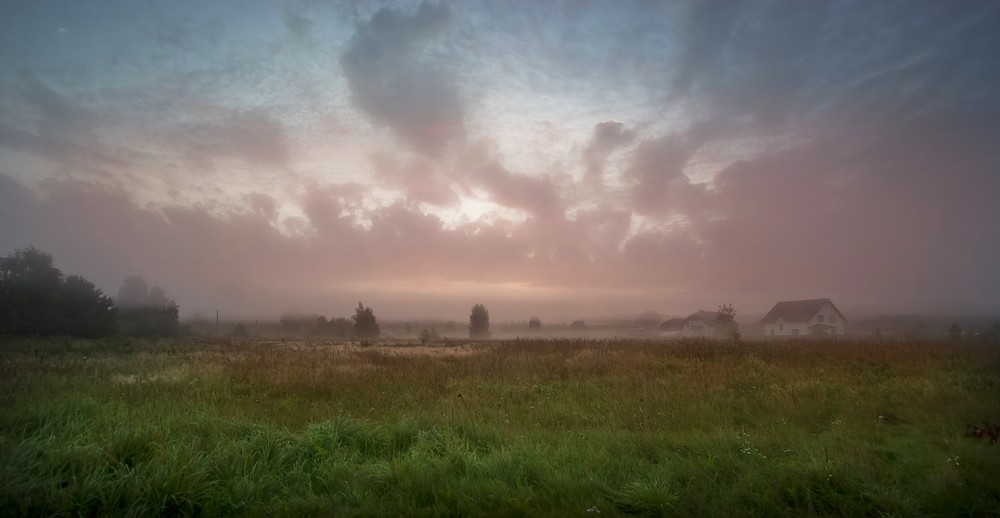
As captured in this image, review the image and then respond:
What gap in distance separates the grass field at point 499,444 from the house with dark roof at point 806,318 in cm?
4668

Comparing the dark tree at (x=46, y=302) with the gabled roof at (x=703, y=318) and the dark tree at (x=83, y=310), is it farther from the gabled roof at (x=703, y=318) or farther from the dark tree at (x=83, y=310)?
the gabled roof at (x=703, y=318)

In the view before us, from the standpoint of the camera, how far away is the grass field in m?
4.62

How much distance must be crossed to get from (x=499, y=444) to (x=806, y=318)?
5982 centimetres

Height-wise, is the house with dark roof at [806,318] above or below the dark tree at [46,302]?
below

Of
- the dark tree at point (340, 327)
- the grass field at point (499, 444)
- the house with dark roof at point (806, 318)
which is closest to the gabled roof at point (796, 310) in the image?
the house with dark roof at point (806, 318)

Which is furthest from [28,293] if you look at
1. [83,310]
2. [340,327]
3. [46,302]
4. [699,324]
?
[699,324]

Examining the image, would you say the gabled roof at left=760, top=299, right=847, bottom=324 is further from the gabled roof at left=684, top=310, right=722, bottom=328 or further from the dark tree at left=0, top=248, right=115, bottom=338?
the dark tree at left=0, top=248, right=115, bottom=338

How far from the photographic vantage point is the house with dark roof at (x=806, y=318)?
180 feet

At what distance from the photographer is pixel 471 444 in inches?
272

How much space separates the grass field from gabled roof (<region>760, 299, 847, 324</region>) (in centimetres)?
4661

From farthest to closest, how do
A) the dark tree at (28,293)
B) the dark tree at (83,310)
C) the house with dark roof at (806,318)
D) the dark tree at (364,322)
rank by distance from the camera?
the dark tree at (364,322), the house with dark roof at (806,318), the dark tree at (83,310), the dark tree at (28,293)

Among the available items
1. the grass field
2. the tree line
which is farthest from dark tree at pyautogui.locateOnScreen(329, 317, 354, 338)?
the grass field

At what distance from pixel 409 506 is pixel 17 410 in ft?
22.8

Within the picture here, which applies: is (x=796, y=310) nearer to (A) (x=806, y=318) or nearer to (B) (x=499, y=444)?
(A) (x=806, y=318)
